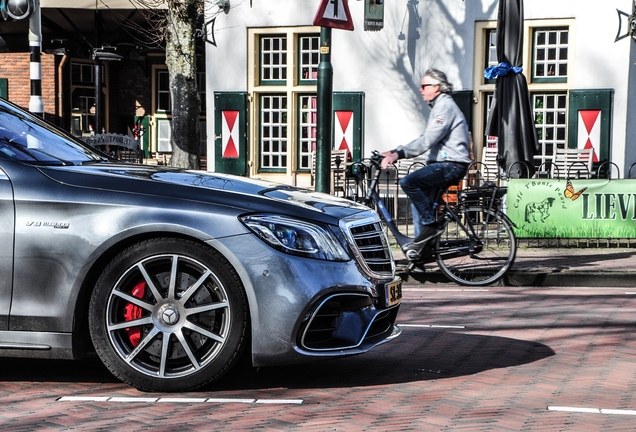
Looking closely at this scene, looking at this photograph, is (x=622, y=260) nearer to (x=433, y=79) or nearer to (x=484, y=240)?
(x=484, y=240)

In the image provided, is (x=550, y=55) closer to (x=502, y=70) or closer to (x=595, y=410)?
(x=502, y=70)

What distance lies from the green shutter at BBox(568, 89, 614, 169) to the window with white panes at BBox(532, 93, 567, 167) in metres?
0.29

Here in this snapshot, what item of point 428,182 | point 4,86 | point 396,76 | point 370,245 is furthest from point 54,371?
point 4,86

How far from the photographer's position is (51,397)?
4.23m

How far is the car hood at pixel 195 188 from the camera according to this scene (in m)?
4.20

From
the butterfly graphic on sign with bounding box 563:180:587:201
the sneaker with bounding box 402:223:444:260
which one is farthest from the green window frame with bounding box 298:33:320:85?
the sneaker with bounding box 402:223:444:260

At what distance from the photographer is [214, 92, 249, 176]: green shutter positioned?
16.0 metres

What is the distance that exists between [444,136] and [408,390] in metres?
3.59

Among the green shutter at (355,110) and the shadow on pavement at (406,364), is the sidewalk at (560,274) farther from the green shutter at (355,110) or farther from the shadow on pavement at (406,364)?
the green shutter at (355,110)

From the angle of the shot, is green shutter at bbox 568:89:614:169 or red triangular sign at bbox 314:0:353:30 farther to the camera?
green shutter at bbox 568:89:614:169

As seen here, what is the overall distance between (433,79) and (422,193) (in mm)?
1016

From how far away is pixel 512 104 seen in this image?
40.0 feet

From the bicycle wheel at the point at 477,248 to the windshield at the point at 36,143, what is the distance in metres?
3.75

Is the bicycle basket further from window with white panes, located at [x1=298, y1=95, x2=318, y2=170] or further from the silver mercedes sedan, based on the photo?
window with white panes, located at [x1=298, y1=95, x2=318, y2=170]
